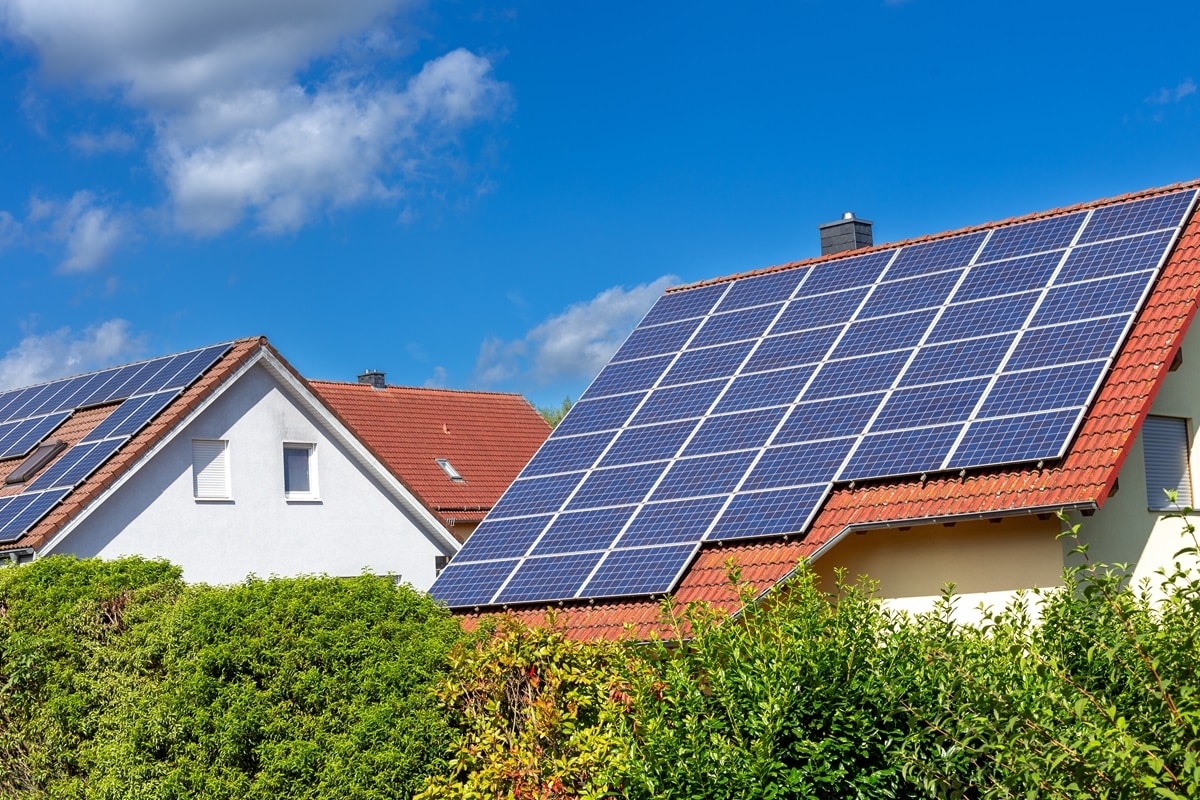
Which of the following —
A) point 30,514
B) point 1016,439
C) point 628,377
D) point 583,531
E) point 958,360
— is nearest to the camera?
point 1016,439

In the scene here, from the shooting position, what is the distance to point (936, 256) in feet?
63.5

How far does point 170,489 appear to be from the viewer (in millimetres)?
26266

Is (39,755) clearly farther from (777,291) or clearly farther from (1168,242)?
(1168,242)

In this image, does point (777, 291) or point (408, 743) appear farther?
point (777, 291)

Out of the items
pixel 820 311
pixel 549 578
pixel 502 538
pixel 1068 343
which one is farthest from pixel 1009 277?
pixel 502 538

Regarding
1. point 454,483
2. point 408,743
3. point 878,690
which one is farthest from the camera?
point 454,483

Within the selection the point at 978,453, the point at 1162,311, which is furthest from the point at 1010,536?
the point at 1162,311

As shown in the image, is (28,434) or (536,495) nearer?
(536,495)

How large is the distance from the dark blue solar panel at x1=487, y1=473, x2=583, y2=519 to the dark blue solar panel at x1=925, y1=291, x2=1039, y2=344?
4973 millimetres

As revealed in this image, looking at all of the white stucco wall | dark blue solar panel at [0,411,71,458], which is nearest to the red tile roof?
the white stucco wall

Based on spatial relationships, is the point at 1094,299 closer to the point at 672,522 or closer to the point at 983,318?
the point at 983,318

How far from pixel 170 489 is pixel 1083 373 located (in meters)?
17.2

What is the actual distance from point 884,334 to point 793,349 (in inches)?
54.3

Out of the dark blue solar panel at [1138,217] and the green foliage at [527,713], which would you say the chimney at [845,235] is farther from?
the green foliage at [527,713]
